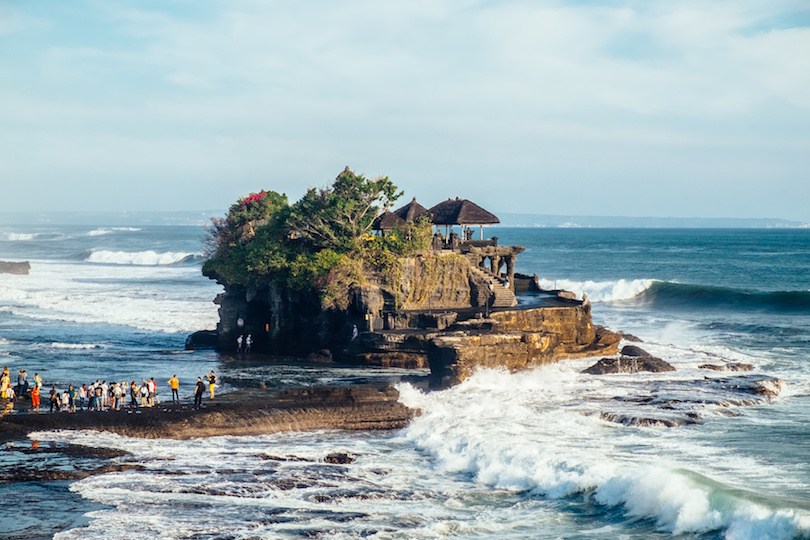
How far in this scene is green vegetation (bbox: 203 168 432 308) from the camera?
42.2 metres

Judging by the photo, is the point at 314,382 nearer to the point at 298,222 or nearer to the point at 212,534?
the point at 298,222

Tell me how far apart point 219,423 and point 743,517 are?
1555cm

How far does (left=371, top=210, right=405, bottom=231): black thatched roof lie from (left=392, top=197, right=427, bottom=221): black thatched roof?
454 mm

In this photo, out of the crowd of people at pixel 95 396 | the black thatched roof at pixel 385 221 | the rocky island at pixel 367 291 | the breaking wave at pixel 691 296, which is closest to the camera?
the crowd of people at pixel 95 396

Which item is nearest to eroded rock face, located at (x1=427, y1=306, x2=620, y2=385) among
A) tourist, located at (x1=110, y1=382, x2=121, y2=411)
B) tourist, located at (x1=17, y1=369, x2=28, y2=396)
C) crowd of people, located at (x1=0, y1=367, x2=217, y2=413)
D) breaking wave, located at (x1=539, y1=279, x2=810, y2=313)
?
crowd of people, located at (x1=0, y1=367, x2=217, y2=413)

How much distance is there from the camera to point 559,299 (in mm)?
46906

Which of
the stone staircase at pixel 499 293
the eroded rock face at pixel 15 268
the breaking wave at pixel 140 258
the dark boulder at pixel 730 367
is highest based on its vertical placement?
the breaking wave at pixel 140 258

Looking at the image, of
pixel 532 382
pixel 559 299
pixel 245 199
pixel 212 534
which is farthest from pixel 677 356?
pixel 212 534

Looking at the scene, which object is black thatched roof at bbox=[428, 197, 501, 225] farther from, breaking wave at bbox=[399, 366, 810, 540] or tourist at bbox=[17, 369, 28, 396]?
tourist at bbox=[17, 369, 28, 396]

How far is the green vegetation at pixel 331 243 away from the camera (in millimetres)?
42219

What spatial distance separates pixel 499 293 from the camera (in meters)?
44.8

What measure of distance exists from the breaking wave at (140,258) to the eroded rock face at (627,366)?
8186 cm

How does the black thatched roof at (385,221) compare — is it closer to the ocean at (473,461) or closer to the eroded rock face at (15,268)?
the ocean at (473,461)

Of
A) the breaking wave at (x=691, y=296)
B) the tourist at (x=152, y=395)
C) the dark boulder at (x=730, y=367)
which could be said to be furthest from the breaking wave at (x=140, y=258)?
the tourist at (x=152, y=395)
